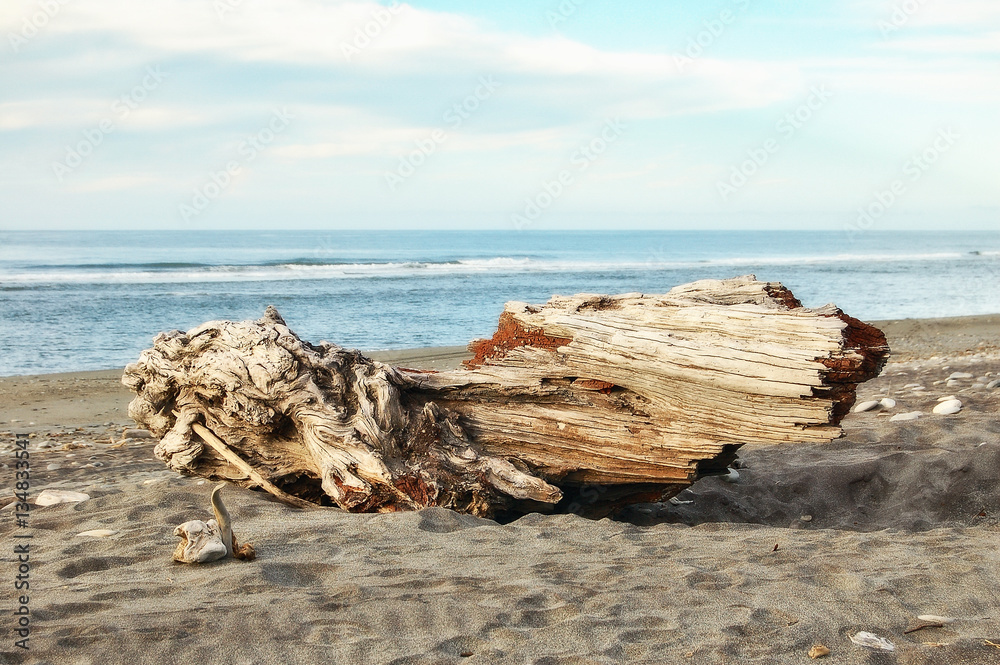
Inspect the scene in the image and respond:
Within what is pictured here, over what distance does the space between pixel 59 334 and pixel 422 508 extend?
14.3 metres

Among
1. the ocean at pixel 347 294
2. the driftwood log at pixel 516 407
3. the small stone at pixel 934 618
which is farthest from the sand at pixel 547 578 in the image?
the ocean at pixel 347 294

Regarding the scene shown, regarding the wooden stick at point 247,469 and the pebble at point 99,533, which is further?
the wooden stick at point 247,469

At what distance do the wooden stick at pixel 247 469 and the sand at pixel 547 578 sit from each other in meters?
0.10

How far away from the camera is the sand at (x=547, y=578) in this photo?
2.60m

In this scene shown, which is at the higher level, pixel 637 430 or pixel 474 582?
pixel 637 430

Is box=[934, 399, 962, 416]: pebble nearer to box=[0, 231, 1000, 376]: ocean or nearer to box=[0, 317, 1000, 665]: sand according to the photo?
box=[0, 317, 1000, 665]: sand

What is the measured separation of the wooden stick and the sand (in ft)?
0.32

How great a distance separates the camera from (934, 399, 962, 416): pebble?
7.50 m

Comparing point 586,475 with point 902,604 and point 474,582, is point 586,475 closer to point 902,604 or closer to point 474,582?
point 474,582

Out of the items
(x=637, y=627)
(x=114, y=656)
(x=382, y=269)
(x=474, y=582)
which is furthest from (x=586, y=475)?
(x=382, y=269)

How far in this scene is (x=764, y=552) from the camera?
3.87 metres

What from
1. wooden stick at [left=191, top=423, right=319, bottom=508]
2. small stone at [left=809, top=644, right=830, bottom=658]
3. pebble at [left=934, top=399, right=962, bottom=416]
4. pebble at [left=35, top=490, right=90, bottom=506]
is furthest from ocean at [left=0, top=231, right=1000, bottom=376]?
small stone at [left=809, top=644, right=830, bottom=658]

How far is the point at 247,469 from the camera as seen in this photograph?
197 inches

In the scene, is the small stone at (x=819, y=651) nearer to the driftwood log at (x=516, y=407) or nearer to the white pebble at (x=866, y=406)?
the driftwood log at (x=516, y=407)
